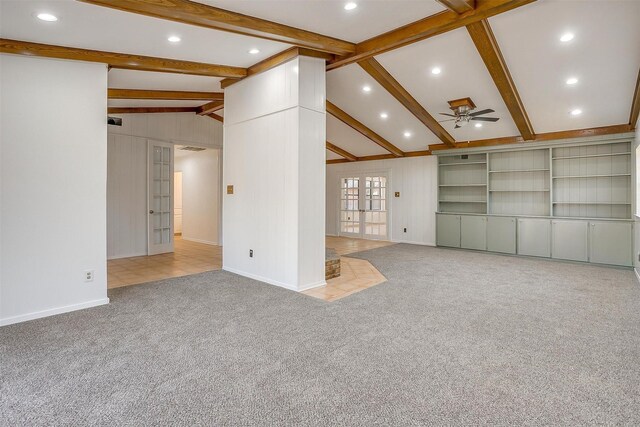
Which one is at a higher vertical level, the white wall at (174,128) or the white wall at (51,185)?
the white wall at (174,128)

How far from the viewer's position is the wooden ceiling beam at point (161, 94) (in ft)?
17.0

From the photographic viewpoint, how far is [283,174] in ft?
14.4

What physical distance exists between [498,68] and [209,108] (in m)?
5.24

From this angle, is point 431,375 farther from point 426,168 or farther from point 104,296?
point 426,168

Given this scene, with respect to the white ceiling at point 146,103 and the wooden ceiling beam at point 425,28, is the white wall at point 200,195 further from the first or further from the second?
the wooden ceiling beam at point 425,28

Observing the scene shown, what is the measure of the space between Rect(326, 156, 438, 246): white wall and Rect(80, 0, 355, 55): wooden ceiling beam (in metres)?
5.31

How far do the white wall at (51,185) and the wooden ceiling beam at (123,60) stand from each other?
0.28ft

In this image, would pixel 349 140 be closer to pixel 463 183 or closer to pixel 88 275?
pixel 463 183

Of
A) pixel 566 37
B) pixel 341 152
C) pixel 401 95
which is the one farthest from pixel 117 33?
pixel 341 152

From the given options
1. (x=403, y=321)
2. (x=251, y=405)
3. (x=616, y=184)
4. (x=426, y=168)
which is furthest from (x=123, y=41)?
(x=616, y=184)

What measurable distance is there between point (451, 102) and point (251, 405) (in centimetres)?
556

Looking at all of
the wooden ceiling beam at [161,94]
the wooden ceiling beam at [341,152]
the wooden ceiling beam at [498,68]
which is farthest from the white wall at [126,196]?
the wooden ceiling beam at [498,68]

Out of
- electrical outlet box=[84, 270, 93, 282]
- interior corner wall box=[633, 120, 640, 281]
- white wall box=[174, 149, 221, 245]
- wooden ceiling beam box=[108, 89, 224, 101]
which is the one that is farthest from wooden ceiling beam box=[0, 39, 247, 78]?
interior corner wall box=[633, 120, 640, 281]

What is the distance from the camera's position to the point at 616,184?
622cm
